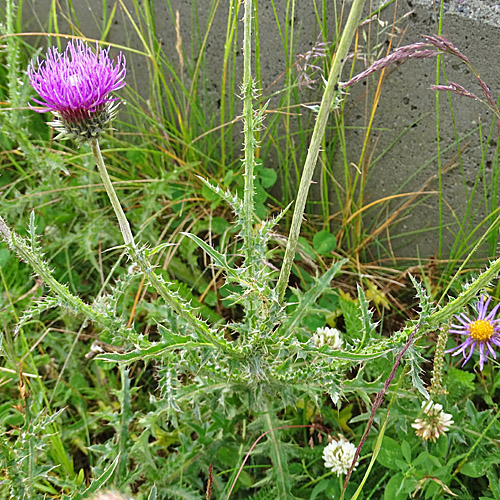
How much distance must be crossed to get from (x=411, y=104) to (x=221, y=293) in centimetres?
103

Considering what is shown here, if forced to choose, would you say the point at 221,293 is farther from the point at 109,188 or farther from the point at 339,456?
the point at 109,188

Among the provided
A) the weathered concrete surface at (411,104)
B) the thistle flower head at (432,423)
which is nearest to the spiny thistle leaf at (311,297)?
the thistle flower head at (432,423)

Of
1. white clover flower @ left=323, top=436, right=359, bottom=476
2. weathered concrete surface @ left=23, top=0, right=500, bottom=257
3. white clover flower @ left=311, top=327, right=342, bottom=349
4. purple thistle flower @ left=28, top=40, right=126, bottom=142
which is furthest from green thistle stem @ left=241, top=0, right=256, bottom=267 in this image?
weathered concrete surface @ left=23, top=0, right=500, bottom=257

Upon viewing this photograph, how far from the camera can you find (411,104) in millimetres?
2064

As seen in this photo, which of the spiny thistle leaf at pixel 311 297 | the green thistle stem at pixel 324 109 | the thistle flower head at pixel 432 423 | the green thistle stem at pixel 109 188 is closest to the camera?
the green thistle stem at pixel 324 109

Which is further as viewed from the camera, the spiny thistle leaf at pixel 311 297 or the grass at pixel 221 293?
the spiny thistle leaf at pixel 311 297

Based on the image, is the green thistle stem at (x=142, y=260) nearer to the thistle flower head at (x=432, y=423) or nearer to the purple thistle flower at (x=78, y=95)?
the purple thistle flower at (x=78, y=95)

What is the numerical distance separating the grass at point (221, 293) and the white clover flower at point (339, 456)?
0.06 meters

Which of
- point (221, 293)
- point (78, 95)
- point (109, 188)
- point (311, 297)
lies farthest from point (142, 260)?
point (221, 293)

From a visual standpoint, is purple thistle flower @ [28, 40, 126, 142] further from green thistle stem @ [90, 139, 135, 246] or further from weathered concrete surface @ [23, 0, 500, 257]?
weathered concrete surface @ [23, 0, 500, 257]

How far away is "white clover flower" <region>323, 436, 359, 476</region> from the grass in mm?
62

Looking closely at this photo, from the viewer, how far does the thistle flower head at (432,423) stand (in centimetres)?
153

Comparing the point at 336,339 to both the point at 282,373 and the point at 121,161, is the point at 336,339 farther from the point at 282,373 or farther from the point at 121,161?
the point at 121,161

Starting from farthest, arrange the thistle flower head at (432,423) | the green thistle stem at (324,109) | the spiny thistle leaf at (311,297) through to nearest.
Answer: the spiny thistle leaf at (311,297) → the thistle flower head at (432,423) → the green thistle stem at (324,109)
